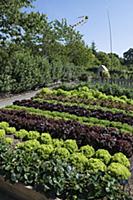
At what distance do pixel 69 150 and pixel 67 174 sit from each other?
1.95 meters

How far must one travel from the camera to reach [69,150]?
697 centimetres

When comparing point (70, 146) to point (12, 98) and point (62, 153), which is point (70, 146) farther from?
point (12, 98)

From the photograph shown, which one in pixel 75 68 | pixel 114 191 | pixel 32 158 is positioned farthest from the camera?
pixel 75 68

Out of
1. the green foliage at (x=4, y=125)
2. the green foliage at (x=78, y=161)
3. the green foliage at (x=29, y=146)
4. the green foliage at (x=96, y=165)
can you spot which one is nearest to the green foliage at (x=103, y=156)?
the green foliage at (x=96, y=165)

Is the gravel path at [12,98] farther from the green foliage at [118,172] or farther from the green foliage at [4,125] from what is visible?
the green foliage at [118,172]

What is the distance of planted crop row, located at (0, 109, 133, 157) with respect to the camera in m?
7.41

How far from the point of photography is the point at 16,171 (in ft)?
17.5

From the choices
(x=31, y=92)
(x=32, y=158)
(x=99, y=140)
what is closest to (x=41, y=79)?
(x=31, y=92)

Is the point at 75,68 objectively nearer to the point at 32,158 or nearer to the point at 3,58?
the point at 3,58

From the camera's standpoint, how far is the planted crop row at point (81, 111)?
10.3 metres

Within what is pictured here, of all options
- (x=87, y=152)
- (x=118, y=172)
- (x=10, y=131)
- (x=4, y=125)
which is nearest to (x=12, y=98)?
(x=4, y=125)

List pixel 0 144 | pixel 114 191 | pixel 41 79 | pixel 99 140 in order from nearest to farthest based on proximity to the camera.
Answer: pixel 114 191
pixel 0 144
pixel 99 140
pixel 41 79

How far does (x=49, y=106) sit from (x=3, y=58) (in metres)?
8.78

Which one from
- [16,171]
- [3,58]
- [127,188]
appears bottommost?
[127,188]
